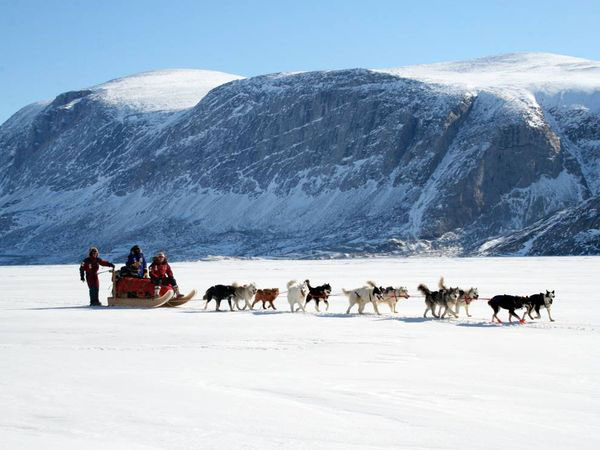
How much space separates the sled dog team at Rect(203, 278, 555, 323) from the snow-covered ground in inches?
22.5

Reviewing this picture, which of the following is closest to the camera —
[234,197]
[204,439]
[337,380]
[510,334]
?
[204,439]

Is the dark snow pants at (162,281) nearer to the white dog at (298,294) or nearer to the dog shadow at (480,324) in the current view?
the white dog at (298,294)

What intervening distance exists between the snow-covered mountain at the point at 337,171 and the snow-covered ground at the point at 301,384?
9143 centimetres

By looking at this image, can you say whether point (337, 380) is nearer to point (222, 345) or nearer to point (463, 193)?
A: point (222, 345)

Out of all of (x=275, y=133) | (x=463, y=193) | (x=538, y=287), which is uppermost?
(x=275, y=133)

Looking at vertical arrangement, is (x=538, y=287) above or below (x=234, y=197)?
below

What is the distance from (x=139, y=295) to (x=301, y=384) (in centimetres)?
1435

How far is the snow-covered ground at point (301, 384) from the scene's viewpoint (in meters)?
8.26

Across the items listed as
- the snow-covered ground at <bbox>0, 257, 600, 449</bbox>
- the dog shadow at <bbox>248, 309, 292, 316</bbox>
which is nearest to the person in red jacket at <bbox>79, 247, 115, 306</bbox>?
the dog shadow at <bbox>248, 309, 292, 316</bbox>

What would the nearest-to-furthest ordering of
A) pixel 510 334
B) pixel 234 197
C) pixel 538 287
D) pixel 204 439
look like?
pixel 204 439 → pixel 510 334 → pixel 538 287 → pixel 234 197

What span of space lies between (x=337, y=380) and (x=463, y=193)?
413 feet

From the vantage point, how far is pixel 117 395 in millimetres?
10109

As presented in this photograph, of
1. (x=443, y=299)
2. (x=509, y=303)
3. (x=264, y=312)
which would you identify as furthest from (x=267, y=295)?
(x=509, y=303)

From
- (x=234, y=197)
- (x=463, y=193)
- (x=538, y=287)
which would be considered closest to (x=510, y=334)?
(x=538, y=287)
